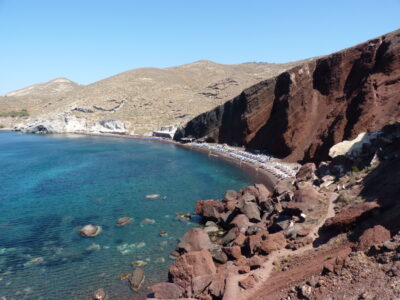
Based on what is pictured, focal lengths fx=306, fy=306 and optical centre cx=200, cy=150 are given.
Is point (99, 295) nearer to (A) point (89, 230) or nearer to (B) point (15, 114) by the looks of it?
(A) point (89, 230)

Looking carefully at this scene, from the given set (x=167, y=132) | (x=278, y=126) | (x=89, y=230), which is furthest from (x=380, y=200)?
(x=167, y=132)

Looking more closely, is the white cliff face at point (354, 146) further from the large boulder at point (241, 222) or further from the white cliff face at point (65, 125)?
the white cliff face at point (65, 125)

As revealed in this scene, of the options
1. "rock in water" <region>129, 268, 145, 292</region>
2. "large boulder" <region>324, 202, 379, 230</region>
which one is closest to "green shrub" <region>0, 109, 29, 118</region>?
"rock in water" <region>129, 268, 145, 292</region>

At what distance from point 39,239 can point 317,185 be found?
96.4 ft

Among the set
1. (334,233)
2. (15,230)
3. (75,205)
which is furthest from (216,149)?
(334,233)

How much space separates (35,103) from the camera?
198125 millimetres

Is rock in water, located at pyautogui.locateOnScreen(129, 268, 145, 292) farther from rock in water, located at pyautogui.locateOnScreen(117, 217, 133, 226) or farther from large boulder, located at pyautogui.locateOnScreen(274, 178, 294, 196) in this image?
large boulder, located at pyautogui.locateOnScreen(274, 178, 294, 196)

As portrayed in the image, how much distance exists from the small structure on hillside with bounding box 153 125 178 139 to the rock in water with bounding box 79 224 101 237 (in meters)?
82.6

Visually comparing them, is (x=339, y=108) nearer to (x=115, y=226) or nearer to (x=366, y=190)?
(x=366, y=190)

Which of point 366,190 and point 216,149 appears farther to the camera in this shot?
point 216,149

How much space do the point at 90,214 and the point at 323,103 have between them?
1846 inches

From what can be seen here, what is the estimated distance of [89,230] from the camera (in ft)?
100

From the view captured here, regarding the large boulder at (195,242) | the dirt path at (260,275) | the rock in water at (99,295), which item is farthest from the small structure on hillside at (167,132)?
the rock in water at (99,295)

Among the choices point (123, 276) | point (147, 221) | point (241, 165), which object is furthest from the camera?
point (241, 165)
